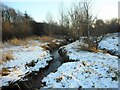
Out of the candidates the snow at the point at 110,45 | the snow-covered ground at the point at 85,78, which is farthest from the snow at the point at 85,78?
the snow at the point at 110,45

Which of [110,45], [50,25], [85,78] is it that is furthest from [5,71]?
[50,25]

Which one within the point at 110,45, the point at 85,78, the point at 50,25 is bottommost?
the point at 85,78

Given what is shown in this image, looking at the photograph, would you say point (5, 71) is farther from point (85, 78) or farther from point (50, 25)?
point (50, 25)

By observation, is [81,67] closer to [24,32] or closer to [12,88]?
[12,88]

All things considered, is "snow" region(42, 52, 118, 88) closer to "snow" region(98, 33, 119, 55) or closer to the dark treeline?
"snow" region(98, 33, 119, 55)

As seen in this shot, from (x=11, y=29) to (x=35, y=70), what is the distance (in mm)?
21334

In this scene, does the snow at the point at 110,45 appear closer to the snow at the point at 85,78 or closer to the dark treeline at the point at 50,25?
the dark treeline at the point at 50,25

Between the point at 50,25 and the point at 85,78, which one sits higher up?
the point at 50,25

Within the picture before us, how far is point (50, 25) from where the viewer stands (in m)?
47.5

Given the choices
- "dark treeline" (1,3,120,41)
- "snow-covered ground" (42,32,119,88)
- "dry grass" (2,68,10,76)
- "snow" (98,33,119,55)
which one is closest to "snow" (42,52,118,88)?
"snow-covered ground" (42,32,119,88)

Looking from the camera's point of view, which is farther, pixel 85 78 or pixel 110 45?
pixel 110 45

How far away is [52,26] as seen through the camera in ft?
157

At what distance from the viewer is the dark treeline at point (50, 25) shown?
30256mm

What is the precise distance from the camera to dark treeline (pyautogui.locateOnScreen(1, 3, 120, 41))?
3026 cm
